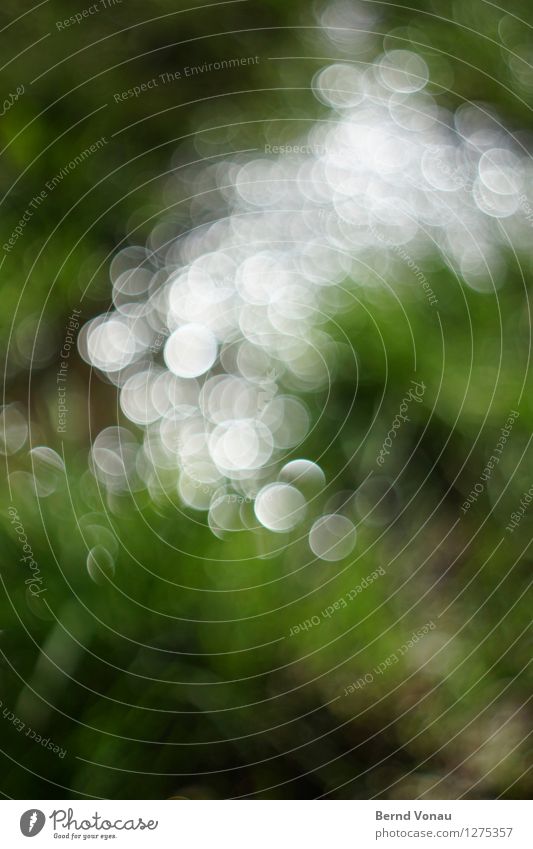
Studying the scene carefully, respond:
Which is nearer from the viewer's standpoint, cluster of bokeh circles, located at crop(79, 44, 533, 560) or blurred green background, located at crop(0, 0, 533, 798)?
blurred green background, located at crop(0, 0, 533, 798)

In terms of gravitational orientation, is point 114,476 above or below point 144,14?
below

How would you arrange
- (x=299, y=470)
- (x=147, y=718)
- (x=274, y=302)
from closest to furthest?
(x=147, y=718) < (x=299, y=470) < (x=274, y=302)

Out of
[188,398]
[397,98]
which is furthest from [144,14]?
[188,398]

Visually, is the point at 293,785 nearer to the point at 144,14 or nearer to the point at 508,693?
the point at 508,693

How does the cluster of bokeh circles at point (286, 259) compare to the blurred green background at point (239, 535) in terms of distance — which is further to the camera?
the cluster of bokeh circles at point (286, 259)

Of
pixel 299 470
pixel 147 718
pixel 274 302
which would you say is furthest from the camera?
pixel 274 302
